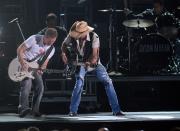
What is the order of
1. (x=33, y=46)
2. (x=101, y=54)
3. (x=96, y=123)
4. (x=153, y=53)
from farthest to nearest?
1. (x=101, y=54)
2. (x=153, y=53)
3. (x=33, y=46)
4. (x=96, y=123)

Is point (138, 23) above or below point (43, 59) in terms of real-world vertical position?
above

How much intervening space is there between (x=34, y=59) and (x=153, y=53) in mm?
2806

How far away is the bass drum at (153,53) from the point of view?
9102 millimetres

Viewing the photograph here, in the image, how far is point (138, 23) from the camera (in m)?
9.19

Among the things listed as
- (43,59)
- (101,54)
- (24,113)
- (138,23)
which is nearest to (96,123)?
(24,113)

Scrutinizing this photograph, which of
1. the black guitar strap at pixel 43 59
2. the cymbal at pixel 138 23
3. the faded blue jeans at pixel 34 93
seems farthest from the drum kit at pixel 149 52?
the faded blue jeans at pixel 34 93

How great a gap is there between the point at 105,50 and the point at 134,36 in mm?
702

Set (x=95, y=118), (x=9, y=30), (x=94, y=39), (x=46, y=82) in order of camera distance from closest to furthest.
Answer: (x=95, y=118) → (x=94, y=39) → (x=46, y=82) → (x=9, y=30)

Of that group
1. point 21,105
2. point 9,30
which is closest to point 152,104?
point 21,105

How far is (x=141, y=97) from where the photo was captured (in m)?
8.80

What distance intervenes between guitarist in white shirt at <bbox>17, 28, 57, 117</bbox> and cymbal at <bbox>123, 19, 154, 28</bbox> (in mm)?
2177

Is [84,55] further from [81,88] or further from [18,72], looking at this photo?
[18,72]

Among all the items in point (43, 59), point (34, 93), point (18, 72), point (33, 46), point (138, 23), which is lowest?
point (34, 93)

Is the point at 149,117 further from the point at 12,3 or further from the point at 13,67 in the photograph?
the point at 12,3
